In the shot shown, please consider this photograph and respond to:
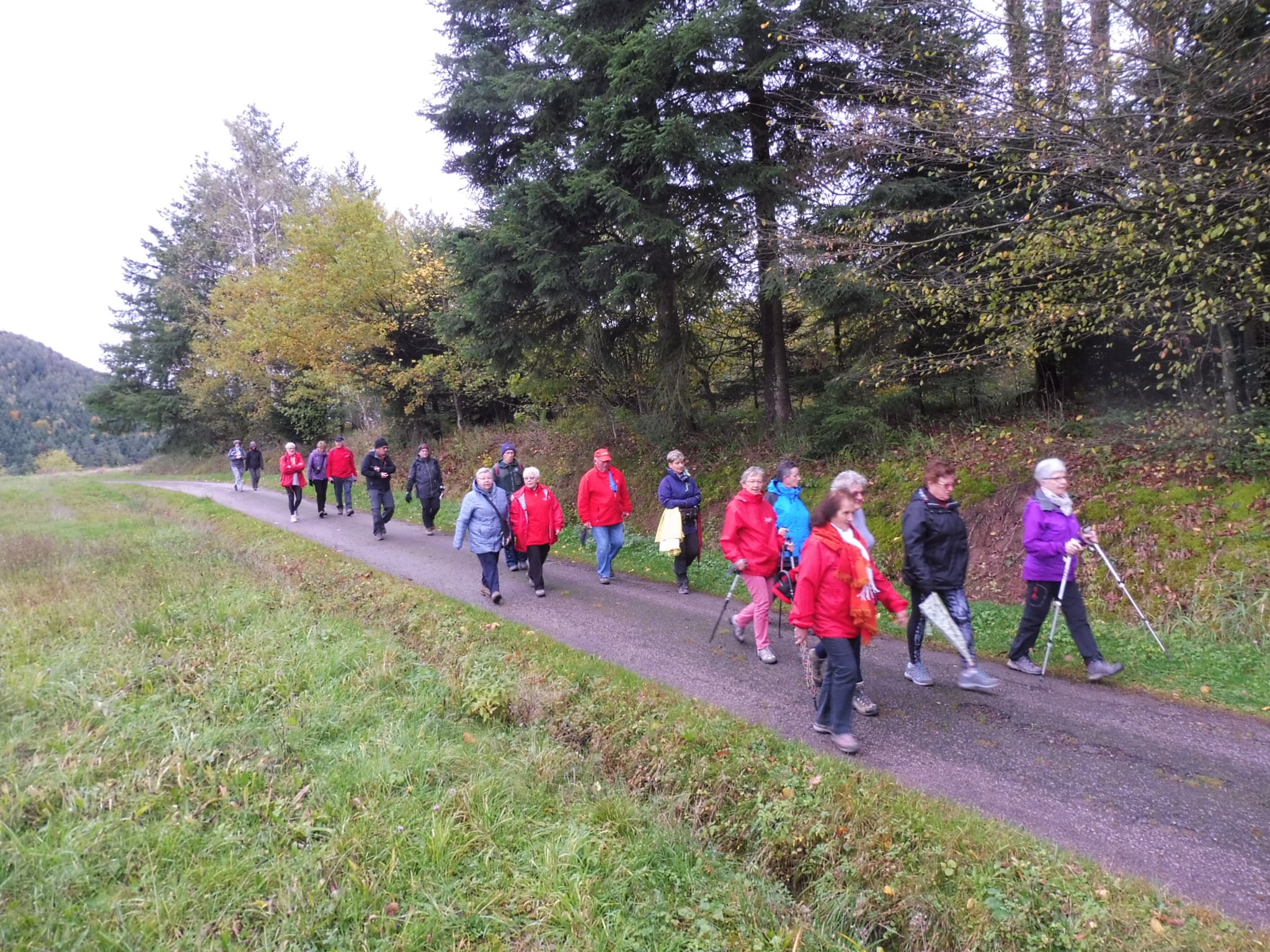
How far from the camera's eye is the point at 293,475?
49.1ft

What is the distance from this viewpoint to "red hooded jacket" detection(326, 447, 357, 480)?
1515cm

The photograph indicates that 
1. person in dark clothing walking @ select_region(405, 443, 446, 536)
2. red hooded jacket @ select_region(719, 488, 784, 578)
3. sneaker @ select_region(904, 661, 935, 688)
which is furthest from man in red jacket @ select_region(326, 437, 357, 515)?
sneaker @ select_region(904, 661, 935, 688)

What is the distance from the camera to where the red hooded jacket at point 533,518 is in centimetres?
868

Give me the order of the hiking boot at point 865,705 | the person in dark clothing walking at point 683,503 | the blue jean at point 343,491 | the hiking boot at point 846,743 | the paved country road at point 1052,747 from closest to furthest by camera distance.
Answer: the paved country road at point 1052,747, the hiking boot at point 846,743, the hiking boot at point 865,705, the person in dark clothing walking at point 683,503, the blue jean at point 343,491

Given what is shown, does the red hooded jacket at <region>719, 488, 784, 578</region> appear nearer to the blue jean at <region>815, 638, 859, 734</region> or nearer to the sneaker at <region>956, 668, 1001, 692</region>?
the blue jean at <region>815, 638, 859, 734</region>

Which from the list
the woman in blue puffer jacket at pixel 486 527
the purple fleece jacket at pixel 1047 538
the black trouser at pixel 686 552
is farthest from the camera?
the black trouser at pixel 686 552

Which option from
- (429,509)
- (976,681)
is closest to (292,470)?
(429,509)

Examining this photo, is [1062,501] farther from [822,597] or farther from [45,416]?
[45,416]

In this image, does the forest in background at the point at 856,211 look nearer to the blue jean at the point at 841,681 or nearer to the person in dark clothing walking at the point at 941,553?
the person in dark clothing walking at the point at 941,553

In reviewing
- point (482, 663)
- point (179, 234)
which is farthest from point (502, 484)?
point (179, 234)

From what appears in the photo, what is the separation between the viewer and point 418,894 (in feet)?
9.83

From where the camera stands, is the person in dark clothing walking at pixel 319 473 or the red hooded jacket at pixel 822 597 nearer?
the red hooded jacket at pixel 822 597

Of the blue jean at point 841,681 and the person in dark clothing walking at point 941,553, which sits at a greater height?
the person in dark clothing walking at point 941,553

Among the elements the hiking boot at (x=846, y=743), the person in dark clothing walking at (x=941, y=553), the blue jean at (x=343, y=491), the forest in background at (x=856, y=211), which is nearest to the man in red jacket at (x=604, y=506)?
the forest in background at (x=856, y=211)
